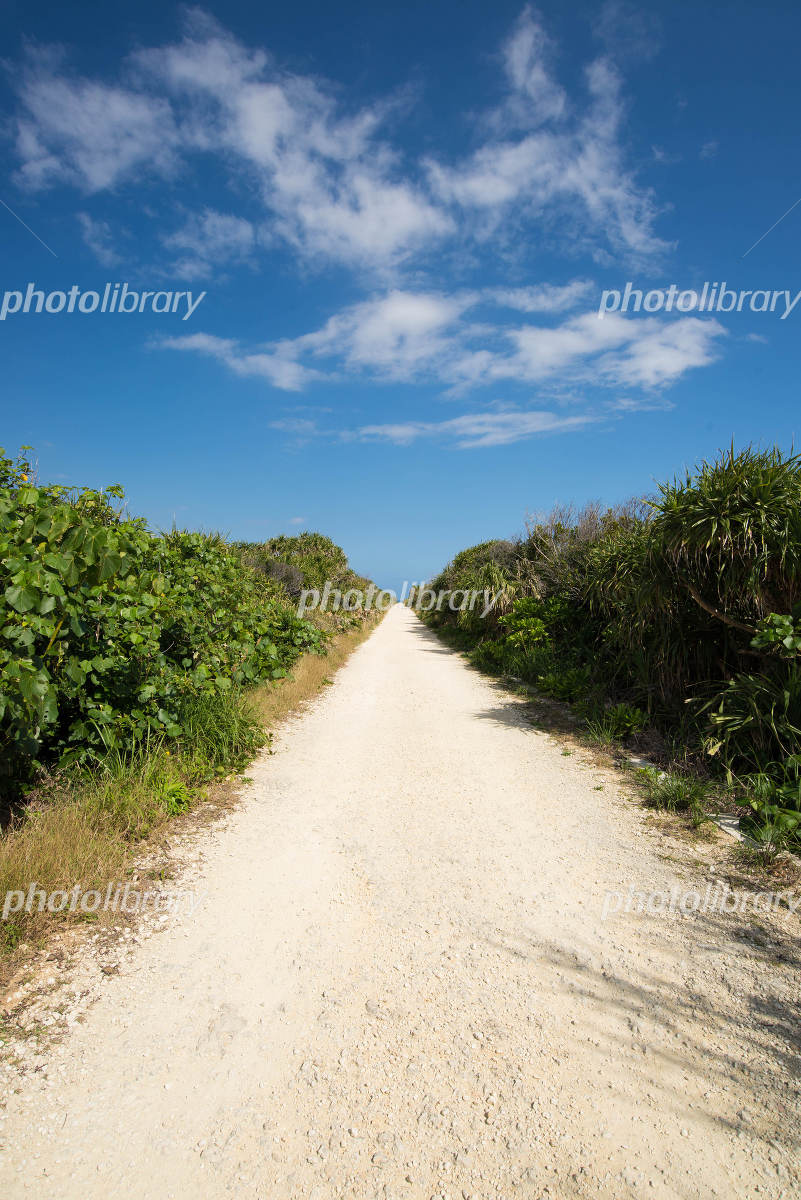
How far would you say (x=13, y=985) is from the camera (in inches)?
109

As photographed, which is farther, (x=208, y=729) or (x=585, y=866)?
(x=208, y=729)

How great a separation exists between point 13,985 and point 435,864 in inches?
95.7

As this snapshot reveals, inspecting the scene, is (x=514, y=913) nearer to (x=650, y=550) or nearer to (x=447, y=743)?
(x=447, y=743)

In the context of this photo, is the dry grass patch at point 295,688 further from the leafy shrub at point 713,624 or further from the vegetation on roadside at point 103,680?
the leafy shrub at point 713,624

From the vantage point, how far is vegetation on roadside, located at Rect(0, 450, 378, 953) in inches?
127

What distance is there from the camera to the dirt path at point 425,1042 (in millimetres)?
1981

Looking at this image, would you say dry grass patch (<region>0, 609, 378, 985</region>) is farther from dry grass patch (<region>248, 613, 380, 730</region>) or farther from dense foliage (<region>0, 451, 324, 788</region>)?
dry grass patch (<region>248, 613, 380, 730</region>)

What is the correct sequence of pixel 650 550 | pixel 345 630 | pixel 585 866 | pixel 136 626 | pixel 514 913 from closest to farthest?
pixel 514 913 < pixel 585 866 < pixel 136 626 < pixel 650 550 < pixel 345 630

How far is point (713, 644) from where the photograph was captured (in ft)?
21.9

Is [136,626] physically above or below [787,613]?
below

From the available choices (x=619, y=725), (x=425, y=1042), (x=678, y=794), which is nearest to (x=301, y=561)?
(x=619, y=725)

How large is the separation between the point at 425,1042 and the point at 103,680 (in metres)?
3.68

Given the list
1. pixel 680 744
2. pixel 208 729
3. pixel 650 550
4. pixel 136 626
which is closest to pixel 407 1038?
pixel 136 626

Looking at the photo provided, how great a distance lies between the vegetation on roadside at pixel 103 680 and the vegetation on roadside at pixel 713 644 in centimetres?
425
